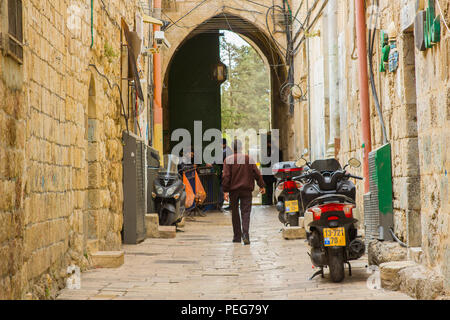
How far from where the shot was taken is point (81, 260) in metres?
6.60

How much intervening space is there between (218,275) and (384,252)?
64.8 inches

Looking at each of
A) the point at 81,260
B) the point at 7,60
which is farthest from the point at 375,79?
the point at 7,60

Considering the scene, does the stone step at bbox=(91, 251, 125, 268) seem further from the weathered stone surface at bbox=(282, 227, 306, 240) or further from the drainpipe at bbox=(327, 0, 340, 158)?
the drainpipe at bbox=(327, 0, 340, 158)

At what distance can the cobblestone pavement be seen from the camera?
215 inches

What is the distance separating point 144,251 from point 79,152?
2683mm

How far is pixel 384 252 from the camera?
6.38 metres

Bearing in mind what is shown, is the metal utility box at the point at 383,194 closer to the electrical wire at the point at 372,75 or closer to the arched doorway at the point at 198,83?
the electrical wire at the point at 372,75

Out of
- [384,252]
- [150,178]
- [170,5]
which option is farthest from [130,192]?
[170,5]

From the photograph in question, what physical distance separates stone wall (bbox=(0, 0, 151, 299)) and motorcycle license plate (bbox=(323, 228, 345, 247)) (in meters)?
2.28

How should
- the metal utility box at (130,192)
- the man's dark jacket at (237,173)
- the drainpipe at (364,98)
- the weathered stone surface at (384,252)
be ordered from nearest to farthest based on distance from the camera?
the weathered stone surface at (384,252) → the drainpipe at (364,98) → the metal utility box at (130,192) → the man's dark jacket at (237,173)

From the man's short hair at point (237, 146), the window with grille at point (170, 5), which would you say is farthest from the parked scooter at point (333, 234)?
the window with grille at point (170, 5)

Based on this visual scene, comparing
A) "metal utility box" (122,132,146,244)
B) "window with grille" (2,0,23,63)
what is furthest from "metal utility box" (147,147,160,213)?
"window with grille" (2,0,23,63)

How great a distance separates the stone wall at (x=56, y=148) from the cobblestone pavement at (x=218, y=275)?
40 cm

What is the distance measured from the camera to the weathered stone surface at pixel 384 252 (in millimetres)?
6156
